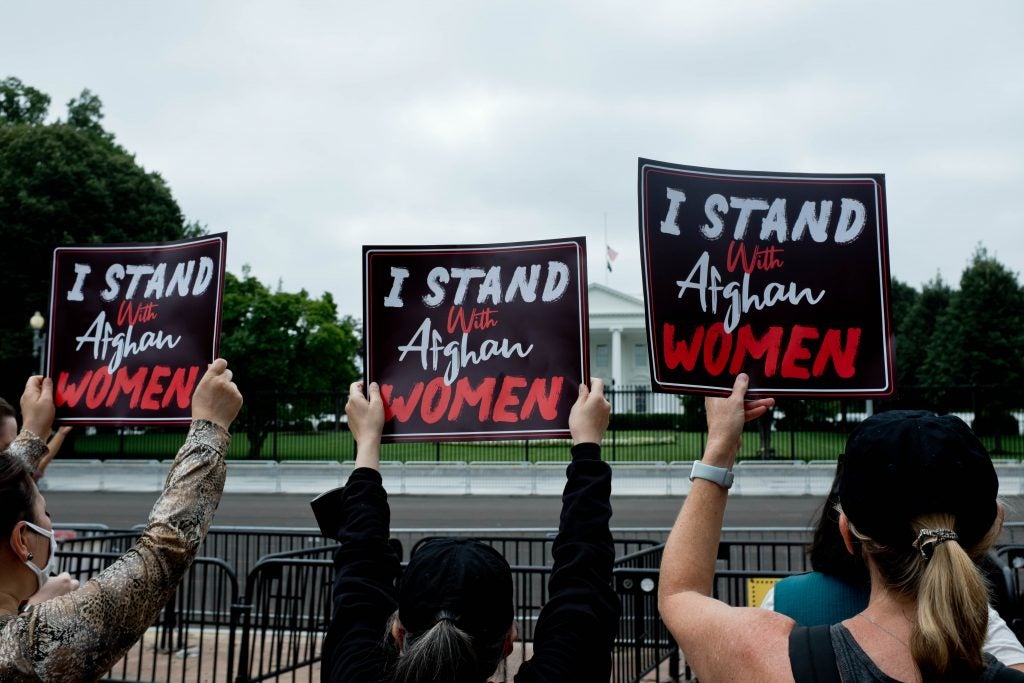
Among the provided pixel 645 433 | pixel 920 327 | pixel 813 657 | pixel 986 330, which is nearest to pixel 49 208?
pixel 645 433

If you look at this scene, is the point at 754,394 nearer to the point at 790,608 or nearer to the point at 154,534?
the point at 790,608

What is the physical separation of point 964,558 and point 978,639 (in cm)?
14

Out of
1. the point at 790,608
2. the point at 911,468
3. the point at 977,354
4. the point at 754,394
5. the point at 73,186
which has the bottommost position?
the point at 790,608

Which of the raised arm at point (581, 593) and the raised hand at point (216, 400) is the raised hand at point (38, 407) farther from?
the raised arm at point (581, 593)

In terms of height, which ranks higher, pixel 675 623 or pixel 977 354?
pixel 977 354

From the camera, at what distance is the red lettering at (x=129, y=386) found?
3.89 m

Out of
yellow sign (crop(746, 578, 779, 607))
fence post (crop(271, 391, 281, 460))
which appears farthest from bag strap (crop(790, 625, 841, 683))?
fence post (crop(271, 391, 281, 460))

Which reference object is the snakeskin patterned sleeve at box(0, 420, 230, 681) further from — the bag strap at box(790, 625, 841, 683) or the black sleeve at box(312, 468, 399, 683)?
the bag strap at box(790, 625, 841, 683)

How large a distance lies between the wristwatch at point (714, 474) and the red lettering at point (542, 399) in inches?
53.0

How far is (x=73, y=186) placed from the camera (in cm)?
Answer: 3425

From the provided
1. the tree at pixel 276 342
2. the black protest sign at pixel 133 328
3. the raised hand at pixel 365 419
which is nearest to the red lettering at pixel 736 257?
the raised hand at pixel 365 419

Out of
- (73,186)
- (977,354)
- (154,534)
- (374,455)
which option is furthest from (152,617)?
(977,354)

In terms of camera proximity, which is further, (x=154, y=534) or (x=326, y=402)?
(x=326, y=402)

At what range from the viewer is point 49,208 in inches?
1302
